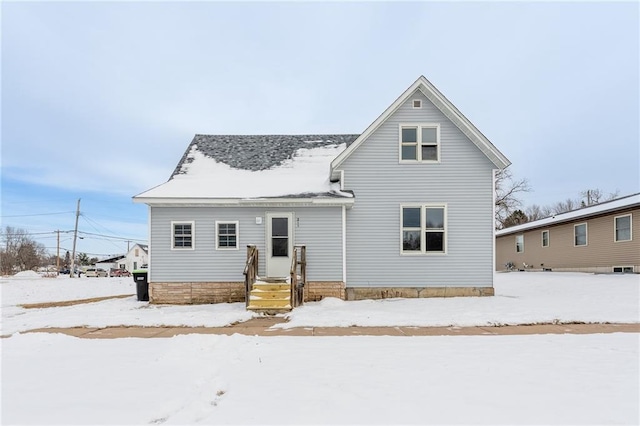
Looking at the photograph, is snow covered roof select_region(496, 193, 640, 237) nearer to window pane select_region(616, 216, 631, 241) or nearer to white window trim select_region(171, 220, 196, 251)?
window pane select_region(616, 216, 631, 241)

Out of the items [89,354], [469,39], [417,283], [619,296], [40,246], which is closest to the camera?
[89,354]

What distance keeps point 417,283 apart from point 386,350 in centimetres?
638

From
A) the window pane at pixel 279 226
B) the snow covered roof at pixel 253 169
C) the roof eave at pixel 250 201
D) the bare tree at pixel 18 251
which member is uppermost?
the snow covered roof at pixel 253 169

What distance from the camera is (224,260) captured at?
1155 cm

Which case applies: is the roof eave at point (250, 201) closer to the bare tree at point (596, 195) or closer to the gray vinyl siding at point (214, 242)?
the gray vinyl siding at point (214, 242)

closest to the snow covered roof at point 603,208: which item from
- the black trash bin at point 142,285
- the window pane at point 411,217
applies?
the window pane at point 411,217

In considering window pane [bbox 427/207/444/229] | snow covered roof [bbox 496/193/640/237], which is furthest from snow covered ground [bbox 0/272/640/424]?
snow covered roof [bbox 496/193/640/237]

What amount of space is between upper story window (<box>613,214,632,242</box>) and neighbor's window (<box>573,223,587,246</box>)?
2.05 meters

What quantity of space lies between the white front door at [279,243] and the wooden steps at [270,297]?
110 cm

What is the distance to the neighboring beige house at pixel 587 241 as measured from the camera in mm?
16391

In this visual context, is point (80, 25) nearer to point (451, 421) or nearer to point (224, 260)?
point (224, 260)

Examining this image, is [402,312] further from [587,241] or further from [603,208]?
[587,241]

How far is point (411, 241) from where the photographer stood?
1169 cm

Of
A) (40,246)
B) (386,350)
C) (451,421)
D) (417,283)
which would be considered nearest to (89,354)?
(386,350)
